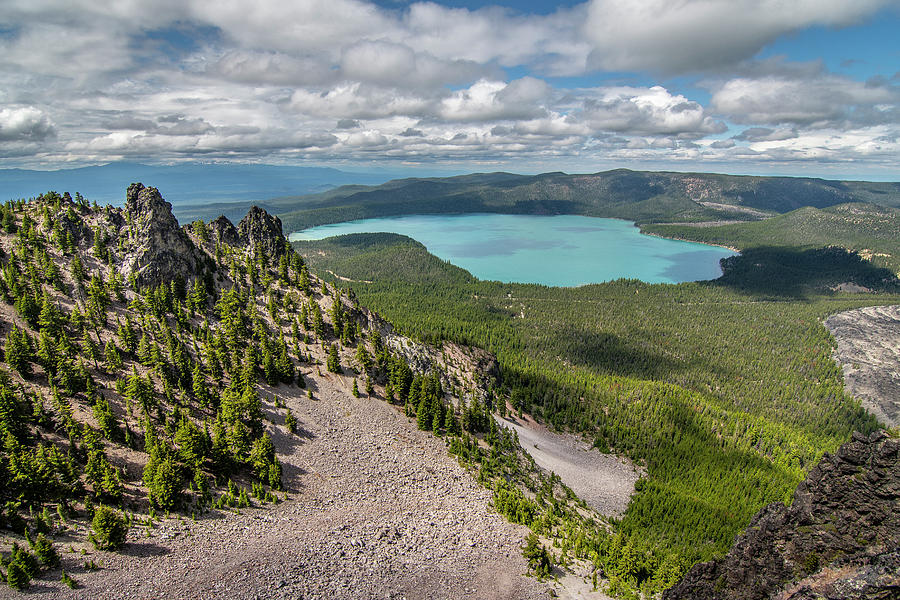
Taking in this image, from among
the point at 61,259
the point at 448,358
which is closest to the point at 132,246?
the point at 61,259

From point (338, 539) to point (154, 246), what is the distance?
64.4 meters

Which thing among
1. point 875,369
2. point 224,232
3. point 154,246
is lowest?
point 875,369

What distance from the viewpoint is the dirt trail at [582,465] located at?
77.5 meters

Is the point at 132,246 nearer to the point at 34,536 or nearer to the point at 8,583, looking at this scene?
the point at 34,536

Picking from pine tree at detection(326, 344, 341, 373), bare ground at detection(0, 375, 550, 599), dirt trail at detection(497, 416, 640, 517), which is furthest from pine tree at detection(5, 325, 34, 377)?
dirt trail at detection(497, 416, 640, 517)

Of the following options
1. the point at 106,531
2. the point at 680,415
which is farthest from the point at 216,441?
the point at 680,415

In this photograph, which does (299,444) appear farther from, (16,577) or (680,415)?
(680,415)

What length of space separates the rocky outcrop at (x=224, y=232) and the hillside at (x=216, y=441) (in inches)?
482

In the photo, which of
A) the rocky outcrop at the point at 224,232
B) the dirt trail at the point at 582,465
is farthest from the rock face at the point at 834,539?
the rocky outcrop at the point at 224,232

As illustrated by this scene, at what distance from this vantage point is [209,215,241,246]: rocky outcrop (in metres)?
104

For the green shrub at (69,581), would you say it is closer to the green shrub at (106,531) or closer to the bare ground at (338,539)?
the bare ground at (338,539)

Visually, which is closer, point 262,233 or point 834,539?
point 834,539

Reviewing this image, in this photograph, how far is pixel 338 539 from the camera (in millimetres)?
42062

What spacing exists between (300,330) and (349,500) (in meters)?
41.1
